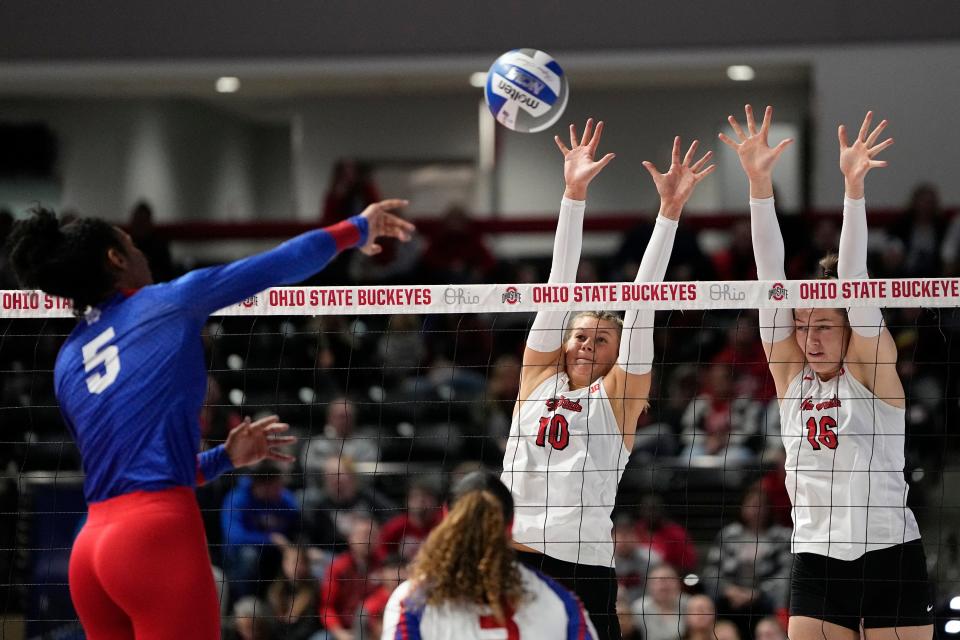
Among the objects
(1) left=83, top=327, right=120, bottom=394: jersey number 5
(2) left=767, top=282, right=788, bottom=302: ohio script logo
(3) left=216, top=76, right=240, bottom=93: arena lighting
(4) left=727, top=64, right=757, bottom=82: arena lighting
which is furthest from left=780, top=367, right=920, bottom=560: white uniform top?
(3) left=216, top=76, right=240, bottom=93: arena lighting

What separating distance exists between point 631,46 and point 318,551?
6.13 m

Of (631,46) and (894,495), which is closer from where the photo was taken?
(894,495)

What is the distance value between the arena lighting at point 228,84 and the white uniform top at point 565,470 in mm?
8903

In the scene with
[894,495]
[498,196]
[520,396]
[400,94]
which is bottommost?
[894,495]

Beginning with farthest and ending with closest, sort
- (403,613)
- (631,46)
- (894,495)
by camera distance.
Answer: (631,46), (894,495), (403,613)

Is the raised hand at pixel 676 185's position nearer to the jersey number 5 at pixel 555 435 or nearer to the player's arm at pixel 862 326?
the player's arm at pixel 862 326

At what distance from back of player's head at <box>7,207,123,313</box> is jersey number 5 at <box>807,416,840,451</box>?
2821 mm

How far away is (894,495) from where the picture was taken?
16.8 feet

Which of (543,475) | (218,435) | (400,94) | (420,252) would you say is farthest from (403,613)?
(400,94)

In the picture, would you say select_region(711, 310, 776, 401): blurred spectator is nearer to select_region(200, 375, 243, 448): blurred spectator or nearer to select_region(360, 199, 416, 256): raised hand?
select_region(200, 375, 243, 448): blurred spectator

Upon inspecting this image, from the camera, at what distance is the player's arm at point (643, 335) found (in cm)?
531

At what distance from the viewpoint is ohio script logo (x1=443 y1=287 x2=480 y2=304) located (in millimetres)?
5531

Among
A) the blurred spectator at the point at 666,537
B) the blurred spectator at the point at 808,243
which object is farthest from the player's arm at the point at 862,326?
the blurred spectator at the point at 808,243

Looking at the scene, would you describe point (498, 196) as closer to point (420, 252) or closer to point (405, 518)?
point (420, 252)
